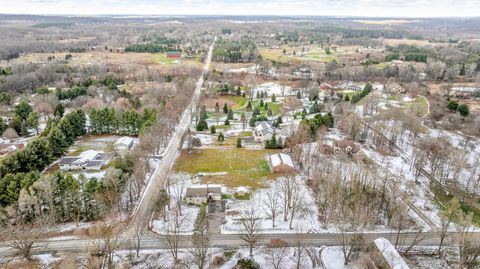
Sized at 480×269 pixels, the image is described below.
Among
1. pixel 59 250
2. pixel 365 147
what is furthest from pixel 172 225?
pixel 365 147

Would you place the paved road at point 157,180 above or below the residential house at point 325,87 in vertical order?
below

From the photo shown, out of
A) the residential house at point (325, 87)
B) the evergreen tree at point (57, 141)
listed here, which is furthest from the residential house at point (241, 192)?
the residential house at point (325, 87)

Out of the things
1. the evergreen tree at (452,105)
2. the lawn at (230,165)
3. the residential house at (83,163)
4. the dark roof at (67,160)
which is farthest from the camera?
the evergreen tree at (452,105)

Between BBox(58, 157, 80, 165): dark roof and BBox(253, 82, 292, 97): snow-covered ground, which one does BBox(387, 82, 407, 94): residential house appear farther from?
BBox(58, 157, 80, 165): dark roof

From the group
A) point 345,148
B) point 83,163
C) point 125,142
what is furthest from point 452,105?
point 83,163

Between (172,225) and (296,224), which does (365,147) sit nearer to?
(296,224)

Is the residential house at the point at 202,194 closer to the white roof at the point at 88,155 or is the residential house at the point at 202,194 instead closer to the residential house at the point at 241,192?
the residential house at the point at 241,192

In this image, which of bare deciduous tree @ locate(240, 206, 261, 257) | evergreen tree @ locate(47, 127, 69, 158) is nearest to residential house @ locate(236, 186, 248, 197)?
bare deciduous tree @ locate(240, 206, 261, 257)
